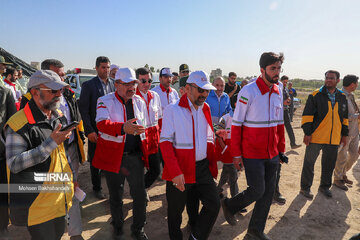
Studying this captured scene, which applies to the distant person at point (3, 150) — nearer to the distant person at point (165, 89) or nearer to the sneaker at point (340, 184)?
the distant person at point (165, 89)

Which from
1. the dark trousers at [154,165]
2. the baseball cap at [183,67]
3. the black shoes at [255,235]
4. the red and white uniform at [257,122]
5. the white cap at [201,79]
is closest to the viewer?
the white cap at [201,79]

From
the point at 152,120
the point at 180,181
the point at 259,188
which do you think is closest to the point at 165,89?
the point at 152,120

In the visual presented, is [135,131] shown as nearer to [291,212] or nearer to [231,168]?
[231,168]

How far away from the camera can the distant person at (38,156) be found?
1.84m

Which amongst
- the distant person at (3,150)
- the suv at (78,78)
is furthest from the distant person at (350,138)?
the suv at (78,78)

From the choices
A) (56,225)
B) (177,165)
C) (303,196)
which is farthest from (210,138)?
(303,196)

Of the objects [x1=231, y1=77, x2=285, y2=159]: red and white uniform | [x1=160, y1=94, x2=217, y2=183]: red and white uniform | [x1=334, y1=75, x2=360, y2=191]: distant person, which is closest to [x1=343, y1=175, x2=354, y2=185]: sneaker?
[x1=334, y1=75, x2=360, y2=191]: distant person

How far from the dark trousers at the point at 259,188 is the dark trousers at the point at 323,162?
1.96 meters

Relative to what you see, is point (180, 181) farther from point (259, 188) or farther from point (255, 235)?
point (255, 235)

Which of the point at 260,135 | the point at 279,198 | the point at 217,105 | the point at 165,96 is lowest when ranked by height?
the point at 279,198

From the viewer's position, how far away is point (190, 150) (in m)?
2.64

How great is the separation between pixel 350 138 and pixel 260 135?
336 cm

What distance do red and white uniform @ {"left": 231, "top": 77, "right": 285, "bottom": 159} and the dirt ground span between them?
51.5 inches

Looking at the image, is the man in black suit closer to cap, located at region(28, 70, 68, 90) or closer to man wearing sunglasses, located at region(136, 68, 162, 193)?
man wearing sunglasses, located at region(136, 68, 162, 193)
